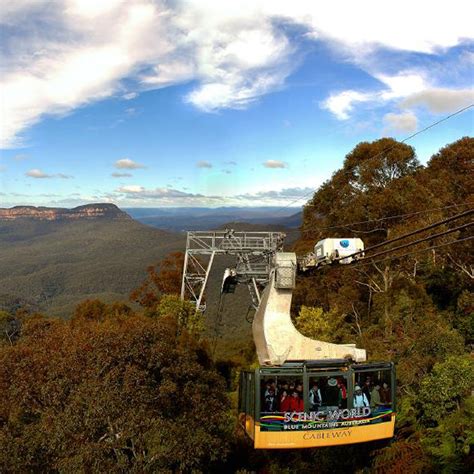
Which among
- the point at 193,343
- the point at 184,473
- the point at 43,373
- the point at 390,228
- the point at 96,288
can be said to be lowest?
the point at 96,288

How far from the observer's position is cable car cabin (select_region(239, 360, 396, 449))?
33.1ft

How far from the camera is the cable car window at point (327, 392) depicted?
10156 mm

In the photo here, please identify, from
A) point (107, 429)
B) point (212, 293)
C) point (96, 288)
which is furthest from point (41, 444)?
point (96, 288)

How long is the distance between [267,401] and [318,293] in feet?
66.2

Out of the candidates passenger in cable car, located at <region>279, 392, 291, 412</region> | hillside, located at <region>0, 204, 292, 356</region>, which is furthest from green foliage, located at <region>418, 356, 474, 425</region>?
hillside, located at <region>0, 204, 292, 356</region>

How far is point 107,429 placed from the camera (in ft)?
34.0

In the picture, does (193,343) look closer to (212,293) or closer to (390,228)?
(390,228)

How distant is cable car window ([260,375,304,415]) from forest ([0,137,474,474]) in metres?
2.23

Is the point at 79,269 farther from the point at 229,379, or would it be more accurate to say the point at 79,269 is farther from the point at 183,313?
the point at 229,379

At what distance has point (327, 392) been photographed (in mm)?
10250

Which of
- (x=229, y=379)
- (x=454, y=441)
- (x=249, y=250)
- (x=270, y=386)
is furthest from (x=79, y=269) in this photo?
(x=270, y=386)

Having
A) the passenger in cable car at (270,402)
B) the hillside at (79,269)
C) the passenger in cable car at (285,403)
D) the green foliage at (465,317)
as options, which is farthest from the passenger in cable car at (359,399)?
the hillside at (79,269)

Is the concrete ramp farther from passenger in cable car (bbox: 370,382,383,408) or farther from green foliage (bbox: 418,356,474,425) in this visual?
green foliage (bbox: 418,356,474,425)

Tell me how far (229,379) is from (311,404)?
1630 centimetres
